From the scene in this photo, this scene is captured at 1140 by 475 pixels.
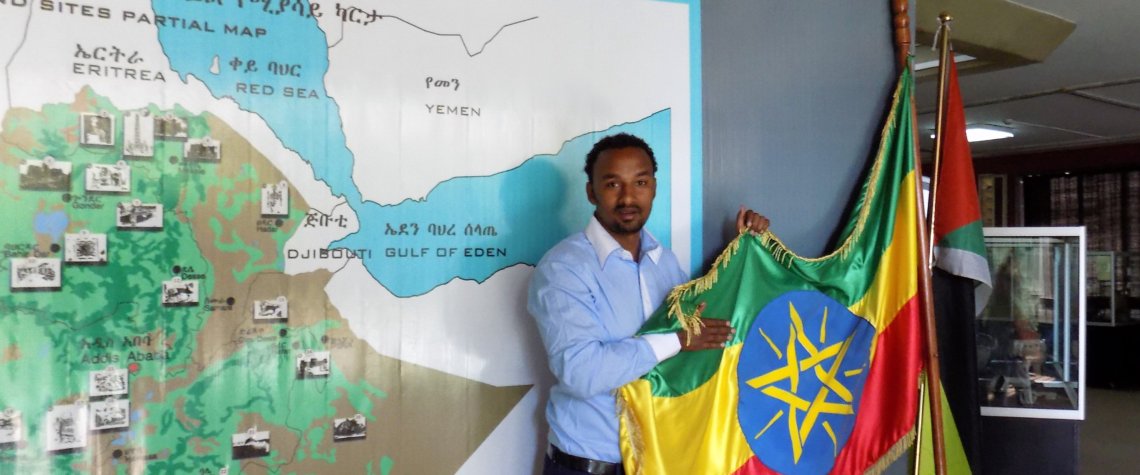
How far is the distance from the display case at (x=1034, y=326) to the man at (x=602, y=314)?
6.22ft

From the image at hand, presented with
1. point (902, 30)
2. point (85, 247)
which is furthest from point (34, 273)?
point (902, 30)

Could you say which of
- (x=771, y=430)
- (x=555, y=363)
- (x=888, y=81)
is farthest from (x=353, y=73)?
(x=888, y=81)

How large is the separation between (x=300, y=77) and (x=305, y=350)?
61 centimetres

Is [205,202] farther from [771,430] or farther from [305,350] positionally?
[771,430]

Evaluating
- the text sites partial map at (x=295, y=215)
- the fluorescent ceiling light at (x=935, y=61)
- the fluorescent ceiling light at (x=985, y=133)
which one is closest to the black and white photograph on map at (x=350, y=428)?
the text sites partial map at (x=295, y=215)

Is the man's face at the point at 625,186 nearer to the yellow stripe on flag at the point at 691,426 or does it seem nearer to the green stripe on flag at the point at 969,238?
the yellow stripe on flag at the point at 691,426

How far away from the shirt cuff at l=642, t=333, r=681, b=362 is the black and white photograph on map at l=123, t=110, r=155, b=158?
3.63ft

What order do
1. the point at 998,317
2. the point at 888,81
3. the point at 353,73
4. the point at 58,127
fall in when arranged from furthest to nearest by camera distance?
the point at 998,317, the point at 888,81, the point at 353,73, the point at 58,127

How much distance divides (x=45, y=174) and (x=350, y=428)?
814 mm

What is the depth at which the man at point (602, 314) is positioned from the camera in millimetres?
1547

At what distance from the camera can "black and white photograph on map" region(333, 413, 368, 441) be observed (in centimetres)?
176

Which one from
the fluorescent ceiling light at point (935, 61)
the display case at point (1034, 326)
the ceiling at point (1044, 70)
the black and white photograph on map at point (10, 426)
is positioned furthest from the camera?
the fluorescent ceiling light at point (935, 61)

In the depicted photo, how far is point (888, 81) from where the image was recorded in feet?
7.98

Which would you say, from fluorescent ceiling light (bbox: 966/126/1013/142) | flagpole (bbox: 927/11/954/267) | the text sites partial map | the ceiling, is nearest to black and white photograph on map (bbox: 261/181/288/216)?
the text sites partial map
